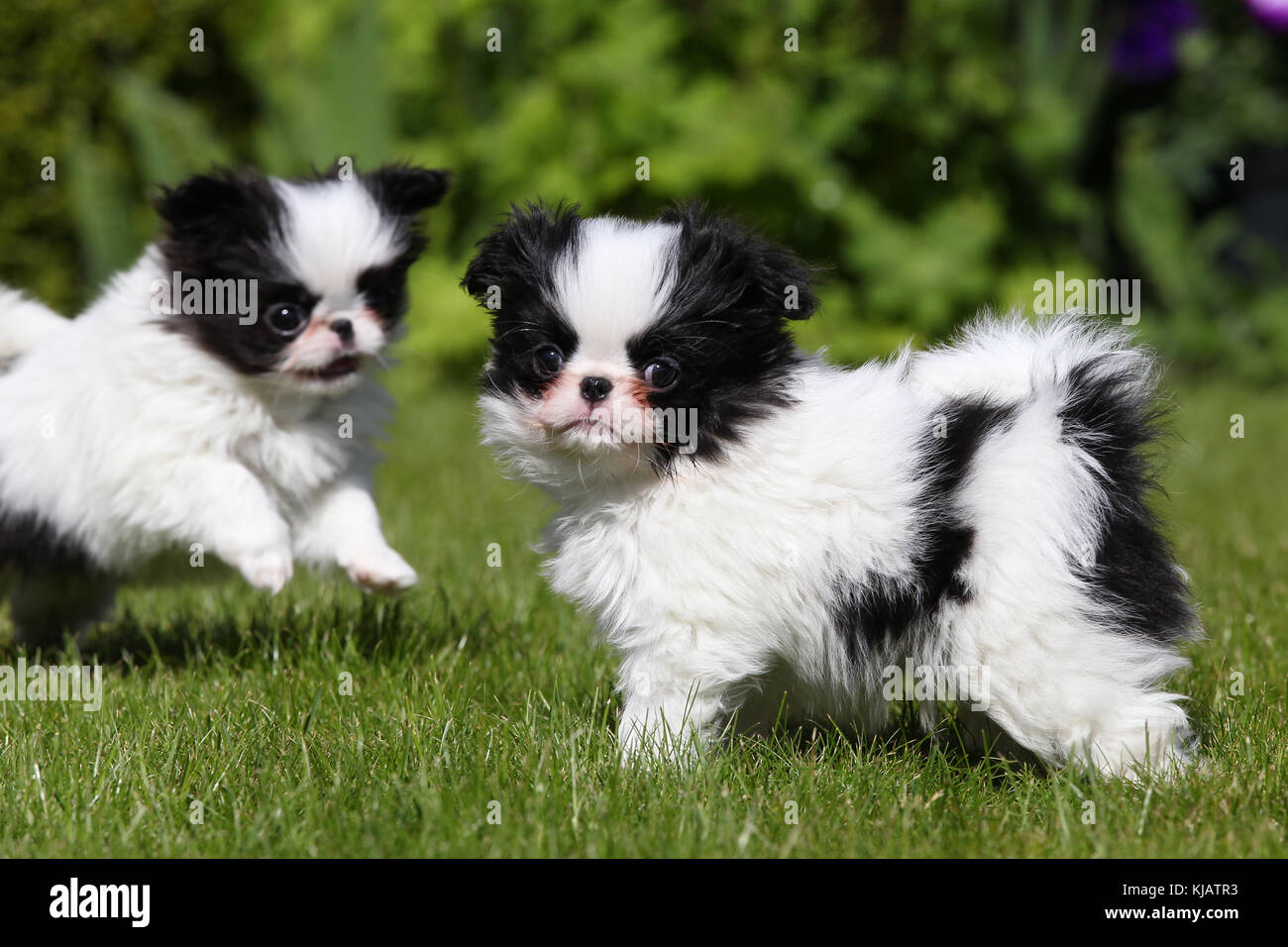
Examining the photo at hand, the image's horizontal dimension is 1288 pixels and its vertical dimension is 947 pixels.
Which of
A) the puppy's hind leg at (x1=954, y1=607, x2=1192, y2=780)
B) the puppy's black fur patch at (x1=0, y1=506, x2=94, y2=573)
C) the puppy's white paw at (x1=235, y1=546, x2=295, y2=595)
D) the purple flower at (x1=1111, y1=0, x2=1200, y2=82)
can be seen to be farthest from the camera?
the purple flower at (x1=1111, y1=0, x2=1200, y2=82)

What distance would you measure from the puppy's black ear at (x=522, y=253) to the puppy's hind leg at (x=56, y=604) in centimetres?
179

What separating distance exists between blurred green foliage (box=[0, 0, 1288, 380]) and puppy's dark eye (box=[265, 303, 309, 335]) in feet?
17.4

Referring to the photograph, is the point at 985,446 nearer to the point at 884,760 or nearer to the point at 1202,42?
the point at 884,760

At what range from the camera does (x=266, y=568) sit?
3600 mm

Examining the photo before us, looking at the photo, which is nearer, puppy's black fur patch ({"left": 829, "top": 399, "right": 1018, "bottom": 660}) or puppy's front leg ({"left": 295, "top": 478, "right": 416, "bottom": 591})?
puppy's black fur patch ({"left": 829, "top": 399, "right": 1018, "bottom": 660})

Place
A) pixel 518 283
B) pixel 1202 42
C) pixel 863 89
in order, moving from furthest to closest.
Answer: pixel 1202 42
pixel 863 89
pixel 518 283

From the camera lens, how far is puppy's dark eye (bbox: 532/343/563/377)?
2988 millimetres

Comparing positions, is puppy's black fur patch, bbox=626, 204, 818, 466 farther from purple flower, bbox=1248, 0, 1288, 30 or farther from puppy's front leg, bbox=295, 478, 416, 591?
purple flower, bbox=1248, 0, 1288, 30

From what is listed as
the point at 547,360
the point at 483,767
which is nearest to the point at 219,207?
the point at 547,360

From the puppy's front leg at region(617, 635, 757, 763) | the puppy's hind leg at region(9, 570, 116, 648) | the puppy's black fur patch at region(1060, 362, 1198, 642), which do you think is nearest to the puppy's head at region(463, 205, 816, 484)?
the puppy's front leg at region(617, 635, 757, 763)

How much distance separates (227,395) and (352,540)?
557mm

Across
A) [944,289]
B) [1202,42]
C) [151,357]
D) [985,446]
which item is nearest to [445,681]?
[151,357]

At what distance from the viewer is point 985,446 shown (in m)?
2.97
